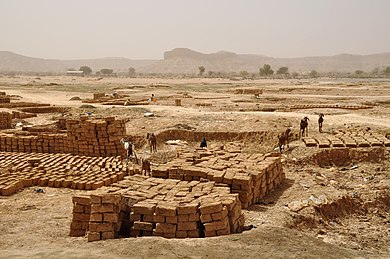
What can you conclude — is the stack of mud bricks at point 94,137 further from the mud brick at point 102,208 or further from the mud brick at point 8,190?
the mud brick at point 102,208

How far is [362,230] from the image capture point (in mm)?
8242

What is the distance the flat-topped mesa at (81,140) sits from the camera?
1362 cm

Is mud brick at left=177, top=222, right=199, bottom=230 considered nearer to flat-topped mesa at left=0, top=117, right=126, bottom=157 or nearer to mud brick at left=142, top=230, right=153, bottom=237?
mud brick at left=142, top=230, right=153, bottom=237

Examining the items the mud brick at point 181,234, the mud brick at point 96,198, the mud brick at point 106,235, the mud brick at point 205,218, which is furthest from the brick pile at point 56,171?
the mud brick at point 205,218

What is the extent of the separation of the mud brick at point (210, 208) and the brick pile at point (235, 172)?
5.71ft

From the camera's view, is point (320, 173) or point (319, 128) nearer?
point (320, 173)

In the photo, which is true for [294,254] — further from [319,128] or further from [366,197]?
[319,128]

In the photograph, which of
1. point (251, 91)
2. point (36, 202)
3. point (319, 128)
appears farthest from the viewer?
point (251, 91)

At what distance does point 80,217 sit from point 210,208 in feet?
7.94

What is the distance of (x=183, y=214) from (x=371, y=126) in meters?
12.8

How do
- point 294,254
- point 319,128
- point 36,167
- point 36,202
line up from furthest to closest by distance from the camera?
point 319,128, point 36,167, point 36,202, point 294,254

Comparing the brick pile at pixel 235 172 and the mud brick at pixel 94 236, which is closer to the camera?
the mud brick at pixel 94 236

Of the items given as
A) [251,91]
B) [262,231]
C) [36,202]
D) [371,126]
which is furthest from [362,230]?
[251,91]

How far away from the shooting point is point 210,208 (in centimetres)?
658
